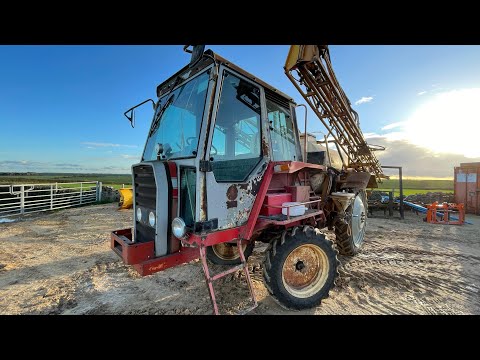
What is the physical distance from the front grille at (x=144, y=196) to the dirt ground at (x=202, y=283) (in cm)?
106

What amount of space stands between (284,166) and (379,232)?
242 inches

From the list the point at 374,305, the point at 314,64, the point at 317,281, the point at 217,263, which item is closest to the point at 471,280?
the point at 374,305

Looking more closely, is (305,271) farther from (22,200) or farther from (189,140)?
(22,200)

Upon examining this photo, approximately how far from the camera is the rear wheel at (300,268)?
112 inches

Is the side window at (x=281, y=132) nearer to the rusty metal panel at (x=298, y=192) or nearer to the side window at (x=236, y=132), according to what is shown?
the side window at (x=236, y=132)

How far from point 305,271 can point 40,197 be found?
13.9 meters

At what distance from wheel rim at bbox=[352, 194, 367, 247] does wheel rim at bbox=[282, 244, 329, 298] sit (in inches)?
92.3

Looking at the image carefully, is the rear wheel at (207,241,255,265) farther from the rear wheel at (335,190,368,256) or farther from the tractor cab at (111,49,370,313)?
the rear wheel at (335,190,368,256)

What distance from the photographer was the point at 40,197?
463 inches

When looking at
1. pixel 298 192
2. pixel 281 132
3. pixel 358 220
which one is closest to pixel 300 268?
pixel 298 192

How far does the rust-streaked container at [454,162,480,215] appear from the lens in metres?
10.8

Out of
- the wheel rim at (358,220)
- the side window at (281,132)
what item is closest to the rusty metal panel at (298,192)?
the side window at (281,132)

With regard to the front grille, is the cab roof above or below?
above

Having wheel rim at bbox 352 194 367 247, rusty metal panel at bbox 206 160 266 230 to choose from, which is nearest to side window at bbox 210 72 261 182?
rusty metal panel at bbox 206 160 266 230
